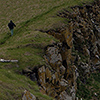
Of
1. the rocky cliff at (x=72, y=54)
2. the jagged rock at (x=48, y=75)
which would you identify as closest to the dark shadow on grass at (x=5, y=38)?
the rocky cliff at (x=72, y=54)

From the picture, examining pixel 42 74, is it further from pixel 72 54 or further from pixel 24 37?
pixel 72 54

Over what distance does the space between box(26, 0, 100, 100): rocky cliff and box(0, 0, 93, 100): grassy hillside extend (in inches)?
58.7

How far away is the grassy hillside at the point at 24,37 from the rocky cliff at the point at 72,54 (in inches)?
58.7

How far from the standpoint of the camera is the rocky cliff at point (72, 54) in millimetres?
20483

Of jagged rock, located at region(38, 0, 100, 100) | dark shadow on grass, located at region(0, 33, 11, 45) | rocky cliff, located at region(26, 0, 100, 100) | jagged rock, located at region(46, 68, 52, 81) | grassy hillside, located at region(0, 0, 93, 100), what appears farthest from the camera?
dark shadow on grass, located at region(0, 33, 11, 45)

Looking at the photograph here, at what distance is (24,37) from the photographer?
2441 cm

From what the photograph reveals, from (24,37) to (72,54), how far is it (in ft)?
43.5

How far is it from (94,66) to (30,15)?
817 inches

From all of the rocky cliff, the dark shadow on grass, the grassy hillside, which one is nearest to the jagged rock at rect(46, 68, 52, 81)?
the rocky cliff

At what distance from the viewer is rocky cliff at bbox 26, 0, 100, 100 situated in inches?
806

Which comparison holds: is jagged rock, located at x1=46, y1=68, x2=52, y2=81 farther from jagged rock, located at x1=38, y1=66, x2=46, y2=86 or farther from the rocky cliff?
jagged rock, located at x1=38, y1=66, x2=46, y2=86

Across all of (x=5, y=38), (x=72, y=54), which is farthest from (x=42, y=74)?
(x=72, y=54)

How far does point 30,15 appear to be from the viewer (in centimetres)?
3525

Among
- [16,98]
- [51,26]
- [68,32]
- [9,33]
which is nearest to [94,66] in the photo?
[68,32]
